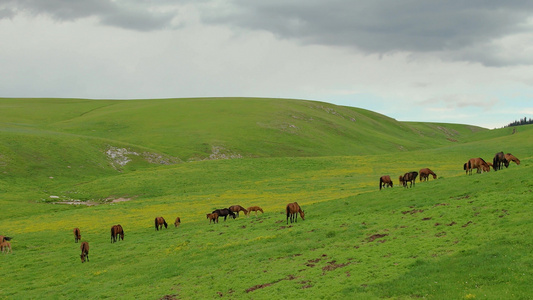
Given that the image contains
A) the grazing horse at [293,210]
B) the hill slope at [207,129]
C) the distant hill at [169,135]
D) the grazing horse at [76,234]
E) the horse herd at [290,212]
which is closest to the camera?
the grazing horse at [293,210]

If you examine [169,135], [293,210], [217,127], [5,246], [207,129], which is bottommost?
[5,246]

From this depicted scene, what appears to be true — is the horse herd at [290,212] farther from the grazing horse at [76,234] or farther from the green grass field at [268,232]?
the green grass field at [268,232]

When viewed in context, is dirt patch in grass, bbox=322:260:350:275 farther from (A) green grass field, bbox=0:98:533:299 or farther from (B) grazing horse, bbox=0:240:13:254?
(B) grazing horse, bbox=0:240:13:254

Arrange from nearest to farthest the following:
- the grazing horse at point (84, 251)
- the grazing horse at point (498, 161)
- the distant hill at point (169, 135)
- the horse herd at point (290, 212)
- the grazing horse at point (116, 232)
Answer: the grazing horse at point (84, 251)
the horse herd at point (290, 212)
the grazing horse at point (498, 161)
the grazing horse at point (116, 232)
the distant hill at point (169, 135)

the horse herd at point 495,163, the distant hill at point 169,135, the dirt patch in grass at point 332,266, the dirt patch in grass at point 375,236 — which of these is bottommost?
the dirt patch in grass at point 332,266

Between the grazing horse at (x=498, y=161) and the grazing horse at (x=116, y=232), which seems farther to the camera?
the grazing horse at (x=116, y=232)

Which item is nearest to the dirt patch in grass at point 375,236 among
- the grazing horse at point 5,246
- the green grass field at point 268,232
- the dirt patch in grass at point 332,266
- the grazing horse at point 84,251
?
the green grass field at point 268,232

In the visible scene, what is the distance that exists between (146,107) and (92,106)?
115 feet

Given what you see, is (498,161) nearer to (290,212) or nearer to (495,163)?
(495,163)

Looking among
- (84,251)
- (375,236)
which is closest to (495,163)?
(375,236)

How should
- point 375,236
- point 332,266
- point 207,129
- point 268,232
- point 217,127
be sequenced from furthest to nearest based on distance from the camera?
point 217,127
point 207,129
point 268,232
point 375,236
point 332,266

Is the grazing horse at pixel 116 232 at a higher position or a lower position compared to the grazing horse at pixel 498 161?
lower

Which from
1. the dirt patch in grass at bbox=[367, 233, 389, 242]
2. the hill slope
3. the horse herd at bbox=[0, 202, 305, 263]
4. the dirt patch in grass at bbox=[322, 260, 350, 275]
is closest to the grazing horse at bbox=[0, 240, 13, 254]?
the horse herd at bbox=[0, 202, 305, 263]

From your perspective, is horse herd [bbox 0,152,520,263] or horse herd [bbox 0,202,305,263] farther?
horse herd [bbox 0,152,520,263]
